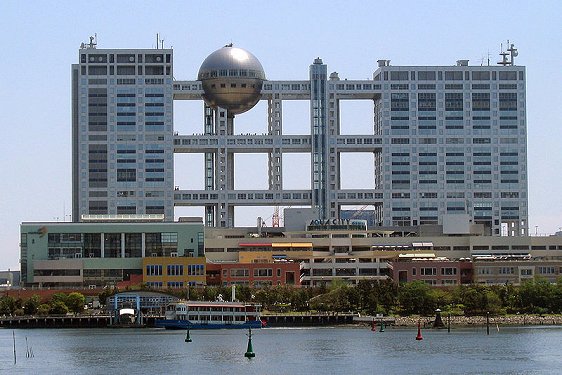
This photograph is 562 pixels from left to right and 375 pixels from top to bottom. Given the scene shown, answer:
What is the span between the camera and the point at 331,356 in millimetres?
187250

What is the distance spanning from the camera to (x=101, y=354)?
639 feet

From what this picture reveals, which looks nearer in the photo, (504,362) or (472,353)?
(504,362)

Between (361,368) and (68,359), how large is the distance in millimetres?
38888

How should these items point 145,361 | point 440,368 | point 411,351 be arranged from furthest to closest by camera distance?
point 411,351 < point 145,361 < point 440,368

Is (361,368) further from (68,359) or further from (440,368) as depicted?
(68,359)

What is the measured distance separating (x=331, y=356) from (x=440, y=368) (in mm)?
23399

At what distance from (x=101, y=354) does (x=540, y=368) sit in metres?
58.3

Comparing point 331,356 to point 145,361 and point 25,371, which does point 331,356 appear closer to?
point 145,361

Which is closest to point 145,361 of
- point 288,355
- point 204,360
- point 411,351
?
point 204,360

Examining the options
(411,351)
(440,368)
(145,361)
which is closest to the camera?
(440,368)

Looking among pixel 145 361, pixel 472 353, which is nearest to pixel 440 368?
pixel 472 353

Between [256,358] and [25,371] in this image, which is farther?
[256,358]

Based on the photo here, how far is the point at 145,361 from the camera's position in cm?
18050

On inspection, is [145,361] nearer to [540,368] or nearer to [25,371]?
[25,371]
